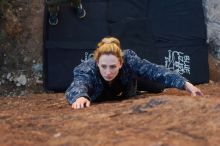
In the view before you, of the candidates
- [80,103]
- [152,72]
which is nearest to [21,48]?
[152,72]

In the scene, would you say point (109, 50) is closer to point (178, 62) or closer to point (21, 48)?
point (178, 62)

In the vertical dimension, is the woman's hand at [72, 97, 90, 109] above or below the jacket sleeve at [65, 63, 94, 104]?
below

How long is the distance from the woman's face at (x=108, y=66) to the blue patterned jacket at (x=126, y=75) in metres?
0.13

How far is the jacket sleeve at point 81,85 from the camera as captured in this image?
3709mm

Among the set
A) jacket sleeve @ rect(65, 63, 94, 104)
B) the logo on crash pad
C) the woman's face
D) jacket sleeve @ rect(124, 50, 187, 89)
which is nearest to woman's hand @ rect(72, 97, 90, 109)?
jacket sleeve @ rect(65, 63, 94, 104)

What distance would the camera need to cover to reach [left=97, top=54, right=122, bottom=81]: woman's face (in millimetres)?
3740

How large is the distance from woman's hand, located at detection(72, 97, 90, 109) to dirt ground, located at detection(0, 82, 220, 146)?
7.7 inches

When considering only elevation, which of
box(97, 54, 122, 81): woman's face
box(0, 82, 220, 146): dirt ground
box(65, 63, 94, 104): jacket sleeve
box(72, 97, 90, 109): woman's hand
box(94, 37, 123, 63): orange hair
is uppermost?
box(94, 37, 123, 63): orange hair

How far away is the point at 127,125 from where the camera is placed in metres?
2.77

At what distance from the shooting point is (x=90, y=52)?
6.55m

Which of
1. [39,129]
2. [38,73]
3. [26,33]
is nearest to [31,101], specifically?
[38,73]

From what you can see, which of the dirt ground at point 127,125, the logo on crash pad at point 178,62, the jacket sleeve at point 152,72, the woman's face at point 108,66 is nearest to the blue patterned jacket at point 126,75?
the jacket sleeve at point 152,72

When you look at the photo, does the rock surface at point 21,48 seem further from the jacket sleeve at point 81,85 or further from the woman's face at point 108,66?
the woman's face at point 108,66

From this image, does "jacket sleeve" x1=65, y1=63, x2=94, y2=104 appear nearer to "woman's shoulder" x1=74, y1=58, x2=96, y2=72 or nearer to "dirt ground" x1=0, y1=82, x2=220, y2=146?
"woman's shoulder" x1=74, y1=58, x2=96, y2=72
